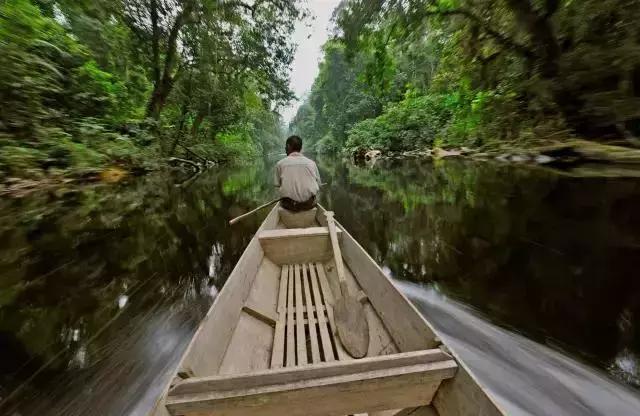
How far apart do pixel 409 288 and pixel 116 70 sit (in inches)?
641

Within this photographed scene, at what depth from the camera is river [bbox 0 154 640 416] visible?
181cm

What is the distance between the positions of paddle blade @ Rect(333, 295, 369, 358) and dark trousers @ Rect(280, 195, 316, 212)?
2.17 metres

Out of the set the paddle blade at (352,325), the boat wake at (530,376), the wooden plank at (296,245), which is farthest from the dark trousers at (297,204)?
the boat wake at (530,376)

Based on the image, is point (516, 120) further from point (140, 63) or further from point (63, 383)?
point (140, 63)

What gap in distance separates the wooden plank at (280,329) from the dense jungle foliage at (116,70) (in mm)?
8637

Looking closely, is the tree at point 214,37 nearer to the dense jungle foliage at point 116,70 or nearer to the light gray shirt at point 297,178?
the dense jungle foliage at point 116,70

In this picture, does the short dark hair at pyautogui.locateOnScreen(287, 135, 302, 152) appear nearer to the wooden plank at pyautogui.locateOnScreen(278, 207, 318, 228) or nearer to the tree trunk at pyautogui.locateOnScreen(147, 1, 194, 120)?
the wooden plank at pyautogui.locateOnScreen(278, 207, 318, 228)

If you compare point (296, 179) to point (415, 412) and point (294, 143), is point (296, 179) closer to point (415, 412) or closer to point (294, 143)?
point (294, 143)

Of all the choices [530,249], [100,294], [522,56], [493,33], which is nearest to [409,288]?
[530,249]

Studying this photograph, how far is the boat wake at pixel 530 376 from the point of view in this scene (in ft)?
5.30

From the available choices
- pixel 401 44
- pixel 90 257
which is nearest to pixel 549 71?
pixel 401 44

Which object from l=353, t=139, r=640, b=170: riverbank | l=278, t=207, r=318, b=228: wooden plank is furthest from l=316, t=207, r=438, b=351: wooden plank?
l=353, t=139, r=640, b=170: riverbank

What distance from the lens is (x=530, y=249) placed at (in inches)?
149

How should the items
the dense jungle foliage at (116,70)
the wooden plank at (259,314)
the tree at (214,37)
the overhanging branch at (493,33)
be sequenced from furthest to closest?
the tree at (214,37), the overhanging branch at (493,33), the dense jungle foliage at (116,70), the wooden plank at (259,314)
